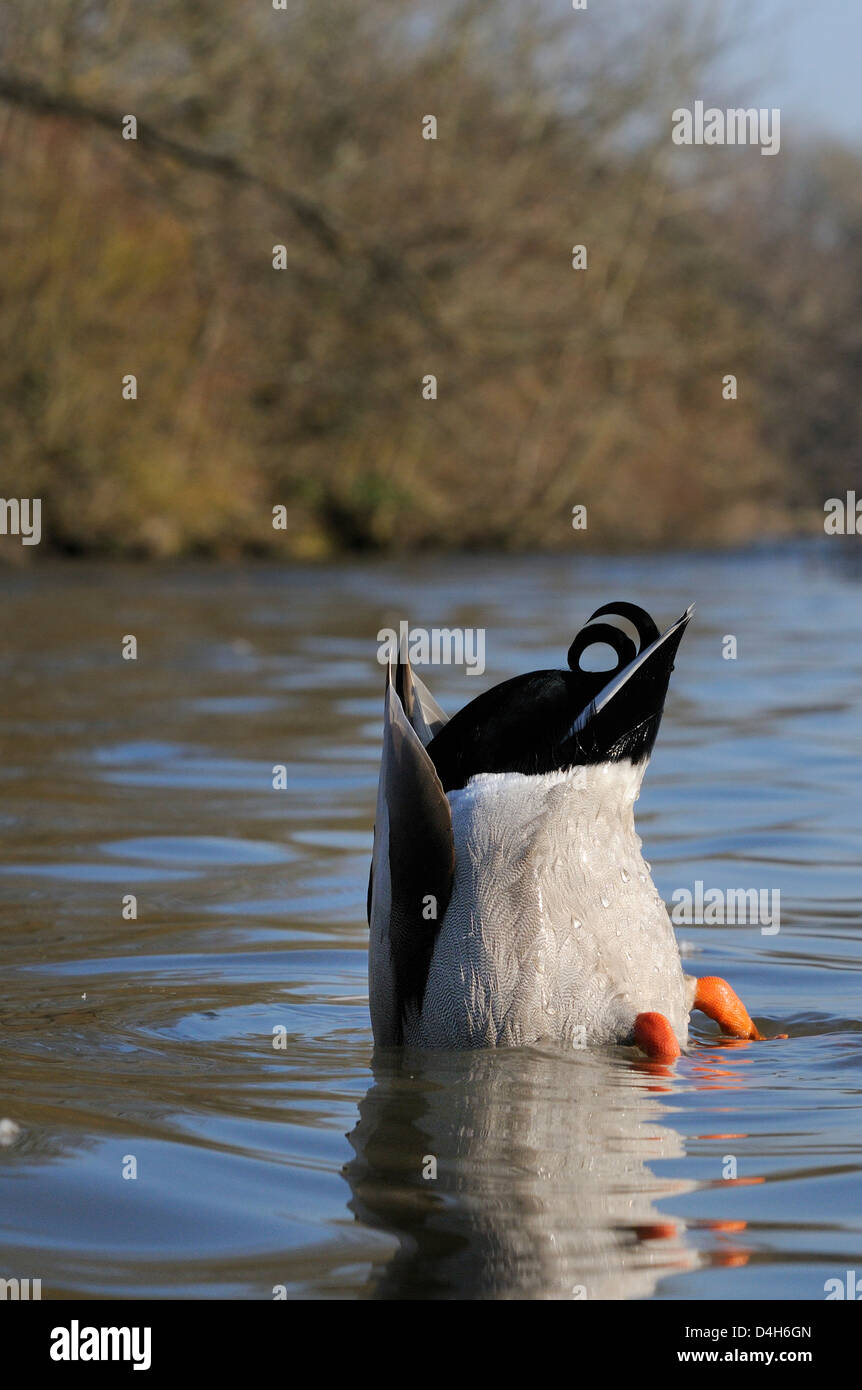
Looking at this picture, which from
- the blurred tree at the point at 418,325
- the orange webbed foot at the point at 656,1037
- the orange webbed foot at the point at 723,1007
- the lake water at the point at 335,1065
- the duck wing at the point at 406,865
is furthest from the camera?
the blurred tree at the point at 418,325

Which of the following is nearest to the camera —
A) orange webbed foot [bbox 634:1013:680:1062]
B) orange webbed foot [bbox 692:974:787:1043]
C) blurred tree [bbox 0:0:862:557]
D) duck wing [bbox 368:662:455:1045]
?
duck wing [bbox 368:662:455:1045]

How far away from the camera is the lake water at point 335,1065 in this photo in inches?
105

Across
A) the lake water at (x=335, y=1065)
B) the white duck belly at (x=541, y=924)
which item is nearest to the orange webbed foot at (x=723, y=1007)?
the lake water at (x=335, y=1065)

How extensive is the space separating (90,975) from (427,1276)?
199cm

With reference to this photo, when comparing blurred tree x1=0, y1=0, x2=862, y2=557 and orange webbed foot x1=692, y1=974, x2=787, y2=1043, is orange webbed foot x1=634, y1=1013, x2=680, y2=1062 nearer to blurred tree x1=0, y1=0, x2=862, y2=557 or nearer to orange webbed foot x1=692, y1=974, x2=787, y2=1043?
orange webbed foot x1=692, y1=974, x2=787, y2=1043

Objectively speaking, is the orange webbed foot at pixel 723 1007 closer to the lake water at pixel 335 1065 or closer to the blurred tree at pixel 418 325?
the lake water at pixel 335 1065

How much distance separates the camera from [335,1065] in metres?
3.67

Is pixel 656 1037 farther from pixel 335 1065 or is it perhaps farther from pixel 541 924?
pixel 335 1065

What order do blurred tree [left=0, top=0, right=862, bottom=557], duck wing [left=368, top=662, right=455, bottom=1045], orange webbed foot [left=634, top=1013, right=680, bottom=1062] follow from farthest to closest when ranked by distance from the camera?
blurred tree [left=0, top=0, right=862, bottom=557]
orange webbed foot [left=634, top=1013, right=680, bottom=1062]
duck wing [left=368, top=662, right=455, bottom=1045]

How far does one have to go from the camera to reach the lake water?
8.75 ft

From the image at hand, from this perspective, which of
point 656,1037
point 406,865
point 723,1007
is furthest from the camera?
point 723,1007

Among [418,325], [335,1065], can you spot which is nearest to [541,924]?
[335,1065]

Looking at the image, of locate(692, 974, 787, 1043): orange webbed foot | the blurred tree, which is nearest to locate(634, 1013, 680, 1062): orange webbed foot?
locate(692, 974, 787, 1043): orange webbed foot

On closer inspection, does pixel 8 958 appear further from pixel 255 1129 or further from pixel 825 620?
pixel 825 620
